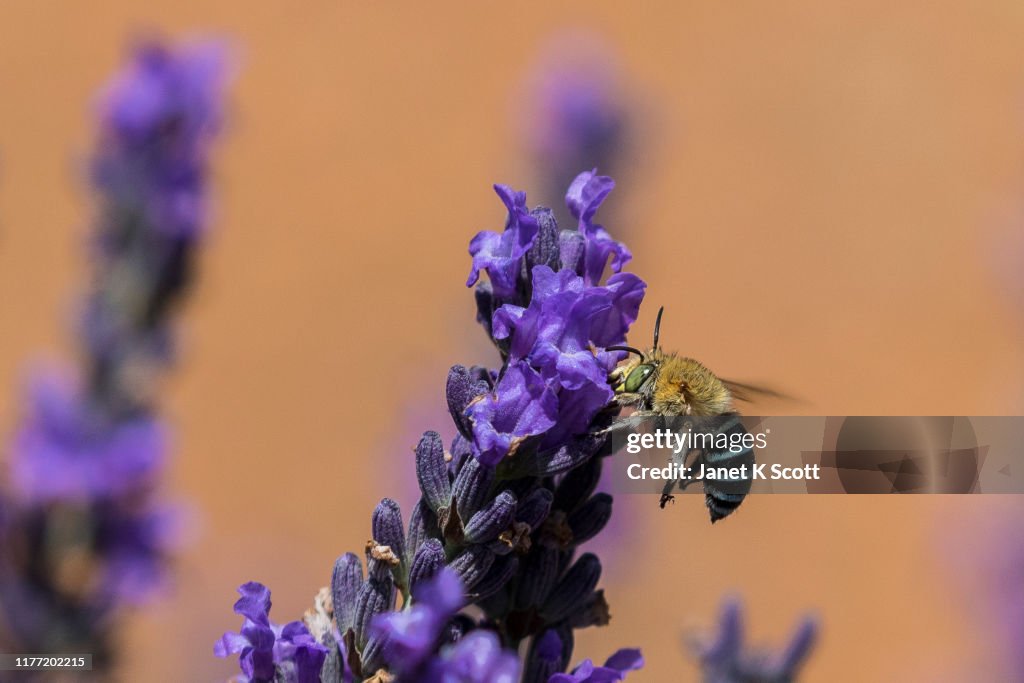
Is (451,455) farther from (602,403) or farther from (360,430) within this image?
(360,430)

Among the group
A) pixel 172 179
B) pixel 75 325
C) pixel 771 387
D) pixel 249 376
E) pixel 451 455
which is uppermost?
pixel 249 376

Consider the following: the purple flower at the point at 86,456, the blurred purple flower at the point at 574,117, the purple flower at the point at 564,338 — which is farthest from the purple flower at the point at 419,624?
the blurred purple flower at the point at 574,117

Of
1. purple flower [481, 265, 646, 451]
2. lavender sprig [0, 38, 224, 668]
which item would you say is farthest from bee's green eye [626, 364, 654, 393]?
lavender sprig [0, 38, 224, 668]

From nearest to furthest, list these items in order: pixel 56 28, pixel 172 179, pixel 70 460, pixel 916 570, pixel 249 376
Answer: pixel 70 460, pixel 172 179, pixel 916 570, pixel 249 376, pixel 56 28

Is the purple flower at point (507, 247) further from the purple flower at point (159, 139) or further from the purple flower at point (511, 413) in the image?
the purple flower at point (159, 139)

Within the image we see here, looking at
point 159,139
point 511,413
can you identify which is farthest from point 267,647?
point 159,139

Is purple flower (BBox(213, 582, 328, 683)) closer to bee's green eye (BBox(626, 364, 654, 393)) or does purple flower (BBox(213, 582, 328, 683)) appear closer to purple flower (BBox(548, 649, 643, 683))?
purple flower (BBox(548, 649, 643, 683))

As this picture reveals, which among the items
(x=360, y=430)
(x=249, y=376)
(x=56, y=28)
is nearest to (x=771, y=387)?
(x=360, y=430)

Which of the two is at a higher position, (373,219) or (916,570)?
(373,219)
